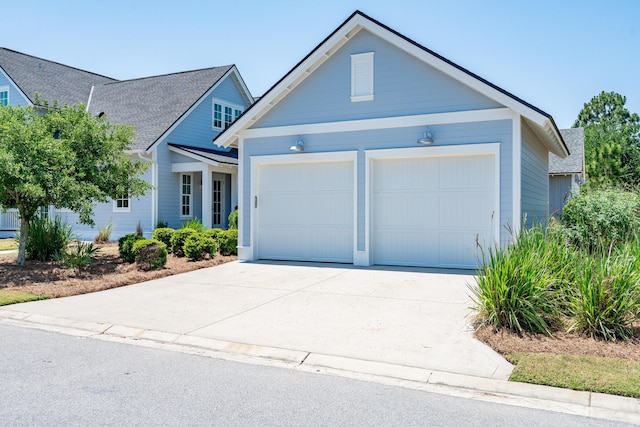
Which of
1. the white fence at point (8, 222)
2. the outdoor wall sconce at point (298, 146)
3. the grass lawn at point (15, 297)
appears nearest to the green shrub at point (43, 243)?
the grass lawn at point (15, 297)

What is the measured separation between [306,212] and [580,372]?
9.07m

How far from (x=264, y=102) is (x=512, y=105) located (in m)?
6.07

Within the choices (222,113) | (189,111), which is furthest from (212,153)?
(222,113)

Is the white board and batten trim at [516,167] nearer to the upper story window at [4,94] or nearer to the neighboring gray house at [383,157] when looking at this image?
the neighboring gray house at [383,157]

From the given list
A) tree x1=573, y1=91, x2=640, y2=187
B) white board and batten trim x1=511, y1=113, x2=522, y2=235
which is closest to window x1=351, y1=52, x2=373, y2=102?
white board and batten trim x1=511, y1=113, x2=522, y2=235

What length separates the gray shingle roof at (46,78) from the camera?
842 inches

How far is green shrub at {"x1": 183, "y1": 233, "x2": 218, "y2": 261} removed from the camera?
13359mm

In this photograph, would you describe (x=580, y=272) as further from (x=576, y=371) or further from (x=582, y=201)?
(x=582, y=201)

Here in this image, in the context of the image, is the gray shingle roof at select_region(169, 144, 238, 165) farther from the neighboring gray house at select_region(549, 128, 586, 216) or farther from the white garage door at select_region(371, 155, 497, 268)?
the neighboring gray house at select_region(549, 128, 586, 216)

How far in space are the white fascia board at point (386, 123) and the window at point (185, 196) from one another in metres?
7.29

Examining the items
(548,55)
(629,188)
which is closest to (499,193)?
(629,188)

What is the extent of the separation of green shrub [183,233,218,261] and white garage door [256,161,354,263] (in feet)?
4.26

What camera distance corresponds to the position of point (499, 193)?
36.1ft

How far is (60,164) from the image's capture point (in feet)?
37.2
